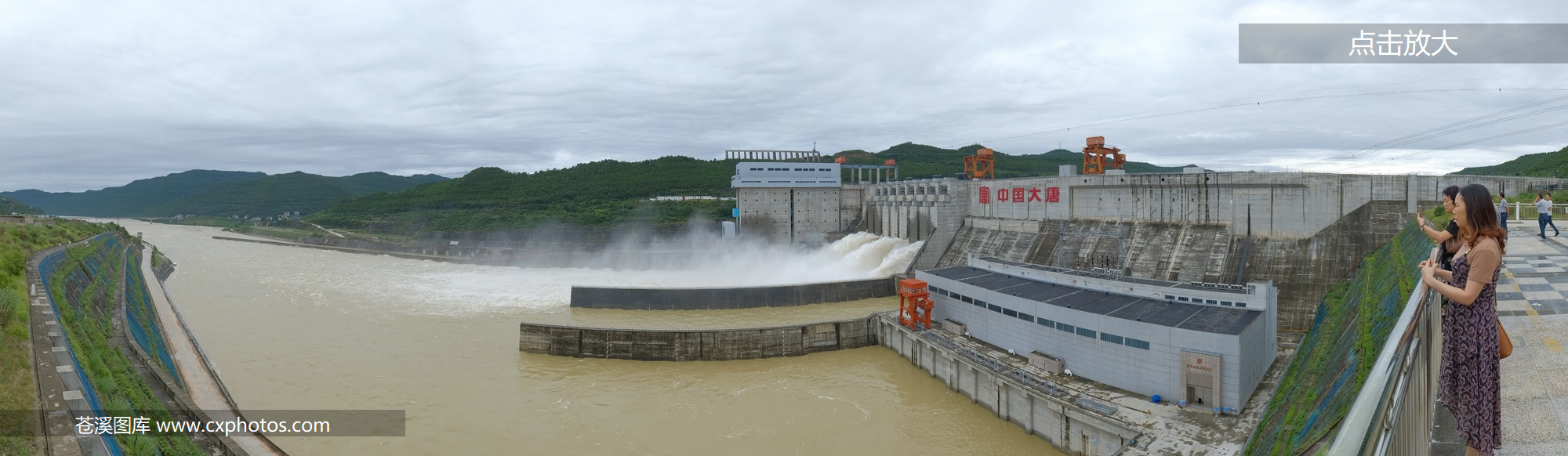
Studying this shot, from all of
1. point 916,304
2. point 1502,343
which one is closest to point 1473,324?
point 1502,343

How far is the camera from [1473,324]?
324 centimetres

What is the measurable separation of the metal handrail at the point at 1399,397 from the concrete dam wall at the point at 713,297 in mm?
27942

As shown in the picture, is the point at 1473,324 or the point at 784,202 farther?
the point at 784,202

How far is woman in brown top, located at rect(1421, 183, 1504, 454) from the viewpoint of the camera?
10.1 feet

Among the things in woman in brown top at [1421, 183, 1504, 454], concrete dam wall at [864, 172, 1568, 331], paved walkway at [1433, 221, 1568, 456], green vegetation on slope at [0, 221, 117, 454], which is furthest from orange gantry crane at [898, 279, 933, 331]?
green vegetation on slope at [0, 221, 117, 454]

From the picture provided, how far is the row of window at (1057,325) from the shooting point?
54.1ft

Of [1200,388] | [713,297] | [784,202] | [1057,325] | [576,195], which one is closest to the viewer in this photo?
[1200,388]

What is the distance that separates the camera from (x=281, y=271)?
49.1 meters

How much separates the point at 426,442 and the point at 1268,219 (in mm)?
29163

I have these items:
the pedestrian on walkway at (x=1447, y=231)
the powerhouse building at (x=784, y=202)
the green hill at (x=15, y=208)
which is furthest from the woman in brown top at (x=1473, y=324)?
the green hill at (x=15, y=208)

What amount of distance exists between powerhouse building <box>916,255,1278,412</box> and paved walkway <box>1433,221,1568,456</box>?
5.72 meters

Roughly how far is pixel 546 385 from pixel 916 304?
1233 cm

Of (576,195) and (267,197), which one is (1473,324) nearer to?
(576,195)

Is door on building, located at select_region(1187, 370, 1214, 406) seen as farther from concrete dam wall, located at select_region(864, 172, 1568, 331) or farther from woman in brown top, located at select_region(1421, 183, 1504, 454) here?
woman in brown top, located at select_region(1421, 183, 1504, 454)
